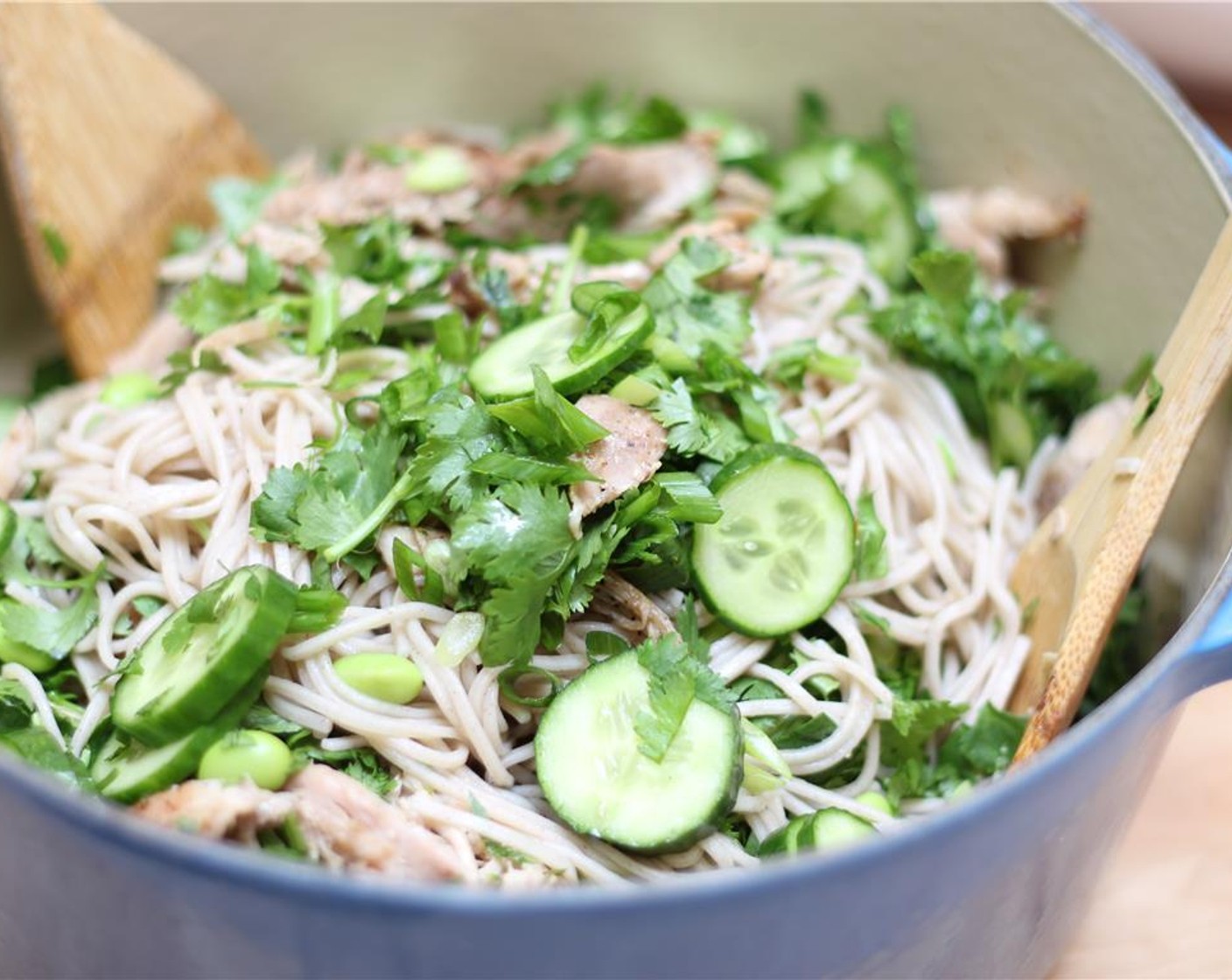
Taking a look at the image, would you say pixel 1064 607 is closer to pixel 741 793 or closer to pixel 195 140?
pixel 741 793

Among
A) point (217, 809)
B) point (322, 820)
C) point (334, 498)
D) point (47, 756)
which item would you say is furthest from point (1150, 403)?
point (47, 756)

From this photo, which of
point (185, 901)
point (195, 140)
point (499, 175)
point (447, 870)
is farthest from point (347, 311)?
point (185, 901)

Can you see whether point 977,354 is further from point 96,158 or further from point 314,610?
point 96,158

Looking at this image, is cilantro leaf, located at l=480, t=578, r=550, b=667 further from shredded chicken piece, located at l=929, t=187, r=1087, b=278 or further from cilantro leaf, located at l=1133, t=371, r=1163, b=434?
shredded chicken piece, located at l=929, t=187, r=1087, b=278

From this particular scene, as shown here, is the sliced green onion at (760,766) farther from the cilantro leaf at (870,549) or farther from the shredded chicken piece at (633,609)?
the cilantro leaf at (870,549)

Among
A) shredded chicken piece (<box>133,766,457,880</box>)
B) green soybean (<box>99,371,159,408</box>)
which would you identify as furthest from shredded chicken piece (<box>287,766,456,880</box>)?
green soybean (<box>99,371,159,408</box>)

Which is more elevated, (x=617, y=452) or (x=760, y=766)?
(x=617, y=452)
